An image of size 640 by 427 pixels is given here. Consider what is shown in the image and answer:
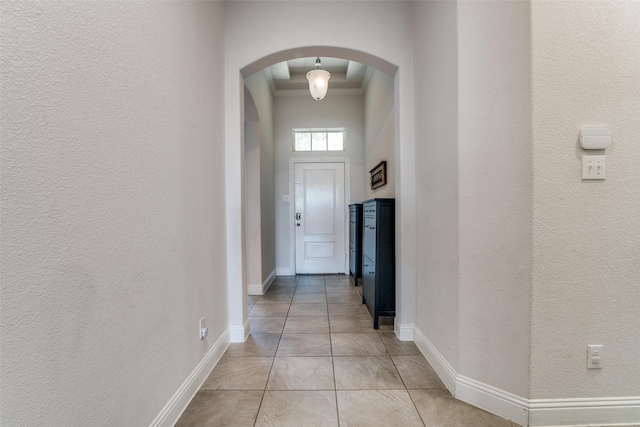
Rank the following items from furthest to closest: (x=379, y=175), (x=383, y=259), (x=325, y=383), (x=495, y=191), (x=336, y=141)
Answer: (x=336, y=141)
(x=379, y=175)
(x=383, y=259)
(x=325, y=383)
(x=495, y=191)

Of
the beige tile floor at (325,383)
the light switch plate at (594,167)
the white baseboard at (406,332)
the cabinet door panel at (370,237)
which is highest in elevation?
the light switch plate at (594,167)

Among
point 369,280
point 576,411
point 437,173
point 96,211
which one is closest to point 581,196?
point 437,173

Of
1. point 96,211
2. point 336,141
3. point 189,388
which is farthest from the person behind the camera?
point 336,141

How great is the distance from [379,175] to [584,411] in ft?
8.25

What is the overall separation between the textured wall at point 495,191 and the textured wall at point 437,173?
6cm

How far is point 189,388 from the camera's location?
149cm

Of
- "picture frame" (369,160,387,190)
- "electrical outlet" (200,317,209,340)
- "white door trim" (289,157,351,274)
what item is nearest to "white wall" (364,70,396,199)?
"picture frame" (369,160,387,190)

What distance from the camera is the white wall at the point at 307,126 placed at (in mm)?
4512

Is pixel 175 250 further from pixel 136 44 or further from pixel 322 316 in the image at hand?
pixel 322 316

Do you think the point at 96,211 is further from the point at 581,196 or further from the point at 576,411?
the point at 576,411

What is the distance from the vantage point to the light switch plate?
1269 millimetres

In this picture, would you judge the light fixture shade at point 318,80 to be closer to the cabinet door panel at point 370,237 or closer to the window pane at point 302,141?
the cabinet door panel at point 370,237

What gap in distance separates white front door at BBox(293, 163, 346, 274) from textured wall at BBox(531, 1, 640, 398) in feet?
11.0

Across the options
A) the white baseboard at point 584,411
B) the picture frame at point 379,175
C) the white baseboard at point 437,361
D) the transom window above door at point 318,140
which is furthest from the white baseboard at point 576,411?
the transom window above door at point 318,140
